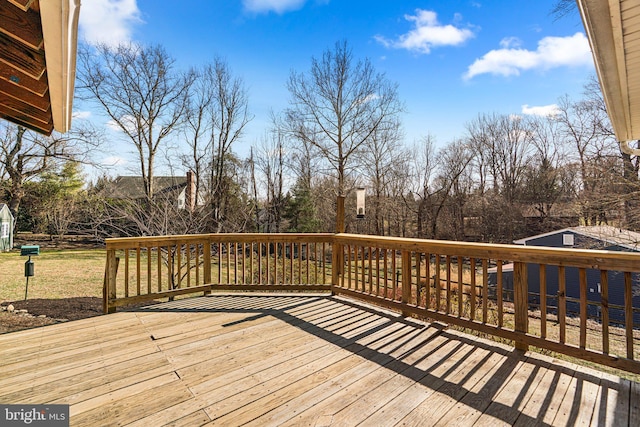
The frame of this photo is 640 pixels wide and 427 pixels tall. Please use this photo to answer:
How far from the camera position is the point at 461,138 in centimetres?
1823

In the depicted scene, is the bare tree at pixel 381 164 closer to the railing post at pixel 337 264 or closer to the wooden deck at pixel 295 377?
the railing post at pixel 337 264

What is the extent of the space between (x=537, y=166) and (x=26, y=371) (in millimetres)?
22744

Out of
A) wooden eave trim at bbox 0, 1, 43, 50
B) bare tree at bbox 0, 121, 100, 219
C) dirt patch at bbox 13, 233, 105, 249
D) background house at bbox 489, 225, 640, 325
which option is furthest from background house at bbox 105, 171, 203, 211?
background house at bbox 489, 225, 640, 325

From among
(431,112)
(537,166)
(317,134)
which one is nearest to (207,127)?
(317,134)

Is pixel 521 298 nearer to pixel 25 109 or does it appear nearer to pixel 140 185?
pixel 25 109

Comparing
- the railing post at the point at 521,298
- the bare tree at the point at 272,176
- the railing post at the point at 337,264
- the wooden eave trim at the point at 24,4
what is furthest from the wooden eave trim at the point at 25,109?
the bare tree at the point at 272,176

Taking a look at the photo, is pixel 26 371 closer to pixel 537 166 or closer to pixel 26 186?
pixel 26 186

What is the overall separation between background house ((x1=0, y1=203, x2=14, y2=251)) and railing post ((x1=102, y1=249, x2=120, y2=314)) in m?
13.7

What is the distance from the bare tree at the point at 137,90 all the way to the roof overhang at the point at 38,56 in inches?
316

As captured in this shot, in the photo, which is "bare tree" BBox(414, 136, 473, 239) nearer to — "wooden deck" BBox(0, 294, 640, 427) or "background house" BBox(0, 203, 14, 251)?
"wooden deck" BBox(0, 294, 640, 427)

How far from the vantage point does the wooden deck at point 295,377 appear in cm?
174

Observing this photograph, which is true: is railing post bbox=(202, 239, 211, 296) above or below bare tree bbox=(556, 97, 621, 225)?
below

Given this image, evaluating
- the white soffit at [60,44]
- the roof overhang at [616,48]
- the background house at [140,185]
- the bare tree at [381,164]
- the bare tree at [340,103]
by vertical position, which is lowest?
the white soffit at [60,44]

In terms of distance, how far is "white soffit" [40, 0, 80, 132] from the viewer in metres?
1.24
